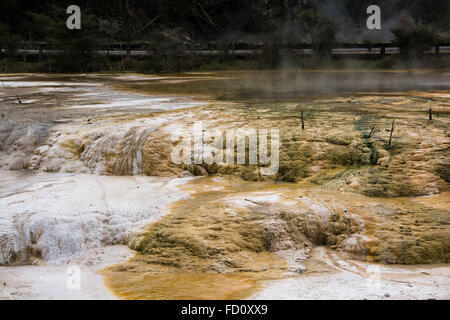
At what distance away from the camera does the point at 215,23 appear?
23062mm

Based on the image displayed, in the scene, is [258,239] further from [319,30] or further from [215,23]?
[215,23]

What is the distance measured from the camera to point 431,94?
7914mm

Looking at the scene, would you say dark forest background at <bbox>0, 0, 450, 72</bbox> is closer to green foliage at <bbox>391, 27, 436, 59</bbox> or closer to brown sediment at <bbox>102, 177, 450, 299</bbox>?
green foliage at <bbox>391, 27, 436, 59</bbox>

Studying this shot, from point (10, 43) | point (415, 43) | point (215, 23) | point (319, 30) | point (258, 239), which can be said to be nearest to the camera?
point (258, 239)

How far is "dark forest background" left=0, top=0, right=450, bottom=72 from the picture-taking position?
18.0m

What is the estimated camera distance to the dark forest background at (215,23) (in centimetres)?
1805

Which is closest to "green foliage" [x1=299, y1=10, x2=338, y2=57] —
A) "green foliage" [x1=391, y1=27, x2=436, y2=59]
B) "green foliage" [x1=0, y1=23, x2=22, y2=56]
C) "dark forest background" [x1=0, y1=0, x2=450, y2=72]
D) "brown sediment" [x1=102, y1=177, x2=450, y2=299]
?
"dark forest background" [x1=0, y1=0, x2=450, y2=72]

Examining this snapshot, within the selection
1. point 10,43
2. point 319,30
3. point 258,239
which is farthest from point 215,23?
point 258,239

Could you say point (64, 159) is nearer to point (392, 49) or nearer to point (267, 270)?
point (267, 270)

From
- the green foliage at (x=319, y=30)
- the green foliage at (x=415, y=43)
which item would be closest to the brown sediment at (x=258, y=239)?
the green foliage at (x=415, y=43)

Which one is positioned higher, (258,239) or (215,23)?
(215,23)

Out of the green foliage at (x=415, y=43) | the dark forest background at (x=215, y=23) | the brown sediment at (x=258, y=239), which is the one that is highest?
the dark forest background at (x=215, y=23)

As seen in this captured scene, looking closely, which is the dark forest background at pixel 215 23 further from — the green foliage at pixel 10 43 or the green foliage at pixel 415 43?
the green foliage at pixel 415 43
